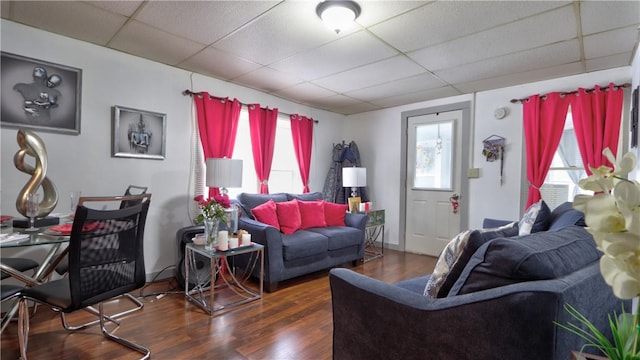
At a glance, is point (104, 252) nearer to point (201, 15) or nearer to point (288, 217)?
point (201, 15)

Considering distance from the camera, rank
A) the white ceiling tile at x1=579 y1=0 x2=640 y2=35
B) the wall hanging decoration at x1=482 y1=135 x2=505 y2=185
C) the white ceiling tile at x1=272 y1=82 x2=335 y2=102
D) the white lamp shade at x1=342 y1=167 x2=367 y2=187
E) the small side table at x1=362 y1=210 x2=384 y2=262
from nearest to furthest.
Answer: the white ceiling tile at x1=579 y1=0 x2=640 y2=35 → the wall hanging decoration at x1=482 y1=135 x2=505 y2=185 → the white ceiling tile at x1=272 y1=82 x2=335 y2=102 → the small side table at x1=362 y1=210 x2=384 y2=262 → the white lamp shade at x1=342 y1=167 x2=367 y2=187

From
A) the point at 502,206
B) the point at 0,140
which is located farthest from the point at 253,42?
the point at 502,206

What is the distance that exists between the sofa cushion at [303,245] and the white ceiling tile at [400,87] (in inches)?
82.4

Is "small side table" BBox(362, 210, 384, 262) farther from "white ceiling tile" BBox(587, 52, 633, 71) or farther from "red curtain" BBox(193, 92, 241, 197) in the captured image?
"white ceiling tile" BBox(587, 52, 633, 71)

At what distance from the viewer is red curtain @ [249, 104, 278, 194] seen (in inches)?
159

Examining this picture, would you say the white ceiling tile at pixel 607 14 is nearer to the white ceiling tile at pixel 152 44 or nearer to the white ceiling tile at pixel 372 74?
the white ceiling tile at pixel 372 74

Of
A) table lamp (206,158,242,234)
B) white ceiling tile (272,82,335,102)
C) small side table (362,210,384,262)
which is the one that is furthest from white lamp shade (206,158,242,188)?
small side table (362,210,384,262)

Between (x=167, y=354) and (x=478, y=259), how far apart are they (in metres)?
1.95

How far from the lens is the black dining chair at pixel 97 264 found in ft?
5.26

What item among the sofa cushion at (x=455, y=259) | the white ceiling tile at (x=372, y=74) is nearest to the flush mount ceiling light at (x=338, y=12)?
the white ceiling tile at (x=372, y=74)

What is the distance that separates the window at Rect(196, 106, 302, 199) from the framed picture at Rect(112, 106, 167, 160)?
100 centimetres

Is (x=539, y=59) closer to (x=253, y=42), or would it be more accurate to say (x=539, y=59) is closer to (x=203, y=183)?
(x=253, y=42)

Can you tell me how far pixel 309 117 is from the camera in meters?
4.90

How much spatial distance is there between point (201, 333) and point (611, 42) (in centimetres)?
415
